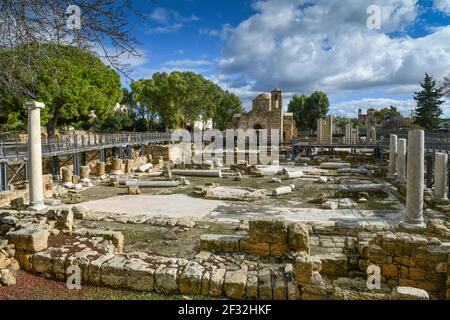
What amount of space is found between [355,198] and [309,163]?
51.0 ft

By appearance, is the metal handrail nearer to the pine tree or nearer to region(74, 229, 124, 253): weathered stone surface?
region(74, 229, 124, 253): weathered stone surface

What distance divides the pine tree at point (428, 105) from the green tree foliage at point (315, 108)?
17852mm

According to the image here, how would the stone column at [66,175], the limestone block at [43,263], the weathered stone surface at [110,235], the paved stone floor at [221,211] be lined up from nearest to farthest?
the limestone block at [43,263] → the weathered stone surface at [110,235] → the paved stone floor at [221,211] → the stone column at [66,175]

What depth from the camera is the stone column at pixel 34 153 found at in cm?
1151

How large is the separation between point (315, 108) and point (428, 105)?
2105 centimetres

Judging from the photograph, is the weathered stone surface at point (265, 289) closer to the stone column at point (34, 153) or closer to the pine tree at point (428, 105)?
the stone column at point (34, 153)

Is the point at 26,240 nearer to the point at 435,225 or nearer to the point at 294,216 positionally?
the point at 294,216

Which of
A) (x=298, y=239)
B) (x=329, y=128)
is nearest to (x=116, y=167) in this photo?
(x=298, y=239)

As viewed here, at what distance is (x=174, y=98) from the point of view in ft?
160

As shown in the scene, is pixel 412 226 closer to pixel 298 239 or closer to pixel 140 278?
pixel 298 239

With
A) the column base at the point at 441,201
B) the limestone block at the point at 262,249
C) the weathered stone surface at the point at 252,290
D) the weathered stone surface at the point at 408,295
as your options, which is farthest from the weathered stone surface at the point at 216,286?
the column base at the point at 441,201

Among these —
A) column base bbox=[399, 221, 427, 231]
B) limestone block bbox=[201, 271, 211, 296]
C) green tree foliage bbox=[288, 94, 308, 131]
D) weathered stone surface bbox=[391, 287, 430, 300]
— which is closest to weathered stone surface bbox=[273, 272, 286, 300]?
limestone block bbox=[201, 271, 211, 296]

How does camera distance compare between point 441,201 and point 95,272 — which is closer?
point 95,272
